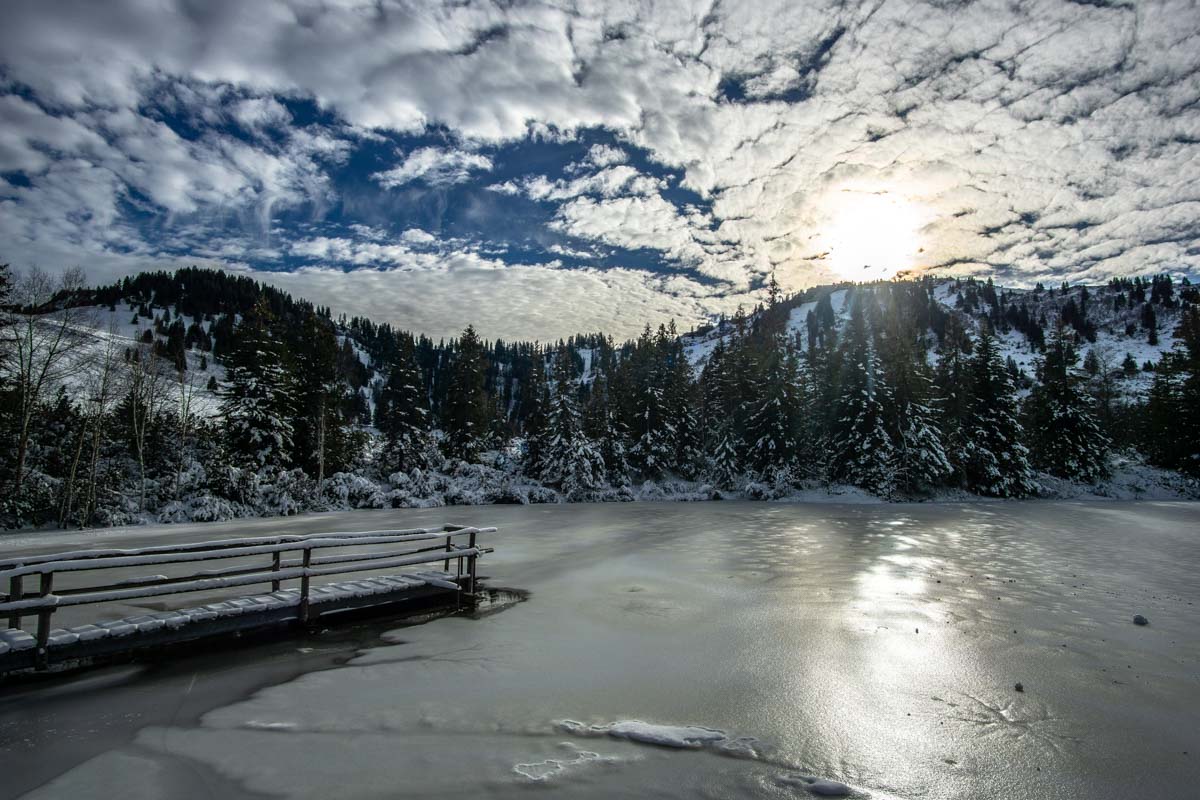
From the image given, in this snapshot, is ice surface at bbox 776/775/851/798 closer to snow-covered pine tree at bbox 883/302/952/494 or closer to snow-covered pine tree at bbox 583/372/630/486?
snow-covered pine tree at bbox 883/302/952/494

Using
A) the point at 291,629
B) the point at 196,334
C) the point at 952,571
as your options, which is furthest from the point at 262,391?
A: the point at 196,334

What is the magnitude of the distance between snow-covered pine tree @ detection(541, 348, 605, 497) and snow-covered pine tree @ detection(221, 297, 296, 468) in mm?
17921

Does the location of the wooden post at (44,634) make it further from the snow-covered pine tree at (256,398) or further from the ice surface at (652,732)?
the snow-covered pine tree at (256,398)

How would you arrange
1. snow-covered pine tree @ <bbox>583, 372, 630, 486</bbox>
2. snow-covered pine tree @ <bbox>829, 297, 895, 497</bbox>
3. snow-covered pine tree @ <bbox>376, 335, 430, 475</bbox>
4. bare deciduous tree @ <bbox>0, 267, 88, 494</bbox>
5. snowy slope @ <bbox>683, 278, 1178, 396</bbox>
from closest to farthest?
bare deciduous tree @ <bbox>0, 267, 88, 494</bbox> → snow-covered pine tree @ <bbox>829, 297, 895, 497</bbox> → snow-covered pine tree @ <bbox>376, 335, 430, 475</bbox> → snow-covered pine tree @ <bbox>583, 372, 630, 486</bbox> → snowy slope @ <bbox>683, 278, 1178, 396</bbox>

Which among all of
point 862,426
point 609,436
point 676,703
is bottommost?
point 676,703

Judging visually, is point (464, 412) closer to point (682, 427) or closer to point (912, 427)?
point (682, 427)

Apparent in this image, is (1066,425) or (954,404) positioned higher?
(954,404)

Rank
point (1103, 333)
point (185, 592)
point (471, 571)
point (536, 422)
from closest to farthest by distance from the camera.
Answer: point (185, 592) → point (471, 571) → point (536, 422) → point (1103, 333)

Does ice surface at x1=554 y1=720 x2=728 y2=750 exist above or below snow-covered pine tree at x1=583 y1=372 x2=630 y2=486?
below

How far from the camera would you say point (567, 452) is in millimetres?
43844

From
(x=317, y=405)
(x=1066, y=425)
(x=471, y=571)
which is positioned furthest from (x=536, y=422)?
(x=1066, y=425)

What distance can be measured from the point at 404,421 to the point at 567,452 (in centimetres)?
1206

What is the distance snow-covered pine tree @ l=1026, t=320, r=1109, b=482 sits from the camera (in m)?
43.9

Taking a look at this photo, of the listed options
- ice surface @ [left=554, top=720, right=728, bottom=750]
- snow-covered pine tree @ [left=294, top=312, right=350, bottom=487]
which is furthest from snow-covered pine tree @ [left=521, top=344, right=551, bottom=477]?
ice surface @ [left=554, top=720, right=728, bottom=750]
